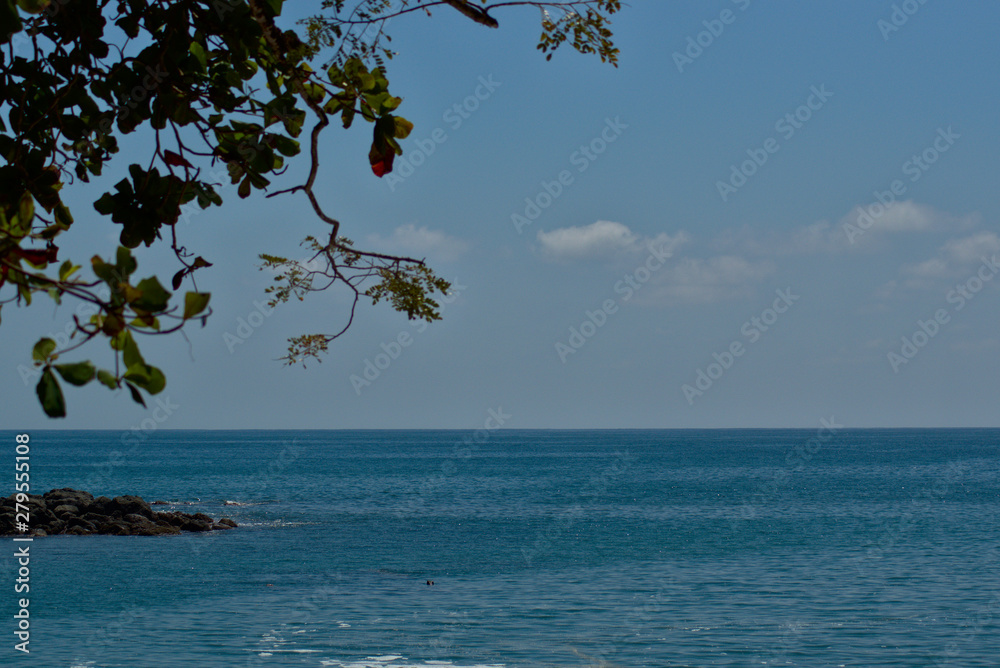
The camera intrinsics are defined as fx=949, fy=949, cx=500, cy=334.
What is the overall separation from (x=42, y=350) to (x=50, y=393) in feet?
0.45

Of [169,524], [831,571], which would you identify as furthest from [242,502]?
[831,571]

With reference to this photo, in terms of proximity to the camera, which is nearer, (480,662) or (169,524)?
(480,662)

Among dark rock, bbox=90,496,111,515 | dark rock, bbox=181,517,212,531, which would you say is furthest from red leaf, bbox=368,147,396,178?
dark rock, bbox=90,496,111,515

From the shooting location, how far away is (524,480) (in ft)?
273

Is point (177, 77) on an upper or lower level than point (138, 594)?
upper

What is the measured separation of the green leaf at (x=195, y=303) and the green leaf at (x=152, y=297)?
0.39 ft

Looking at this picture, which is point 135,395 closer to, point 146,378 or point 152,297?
point 146,378

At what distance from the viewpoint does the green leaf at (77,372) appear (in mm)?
2223

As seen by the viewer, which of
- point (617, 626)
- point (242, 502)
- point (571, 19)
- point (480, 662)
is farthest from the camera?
point (242, 502)

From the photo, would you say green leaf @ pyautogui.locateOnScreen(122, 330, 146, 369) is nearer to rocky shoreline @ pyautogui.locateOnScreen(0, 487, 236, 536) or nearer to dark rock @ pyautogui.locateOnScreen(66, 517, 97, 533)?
rocky shoreline @ pyautogui.locateOnScreen(0, 487, 236, 536)

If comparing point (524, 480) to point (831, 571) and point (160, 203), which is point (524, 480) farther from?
point (160, 203)

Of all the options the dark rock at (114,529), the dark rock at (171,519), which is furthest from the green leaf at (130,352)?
the dark rock at (171,519)

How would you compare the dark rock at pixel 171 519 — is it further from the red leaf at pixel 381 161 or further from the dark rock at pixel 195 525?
the red leaf at pixel 381 161

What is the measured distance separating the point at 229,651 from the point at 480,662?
5518 millimetres
